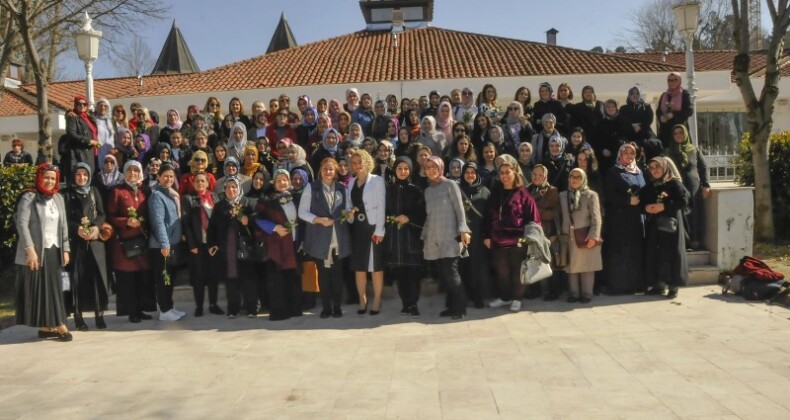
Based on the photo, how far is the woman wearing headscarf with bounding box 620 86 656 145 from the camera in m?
9.39

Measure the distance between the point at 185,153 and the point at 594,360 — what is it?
6.44m

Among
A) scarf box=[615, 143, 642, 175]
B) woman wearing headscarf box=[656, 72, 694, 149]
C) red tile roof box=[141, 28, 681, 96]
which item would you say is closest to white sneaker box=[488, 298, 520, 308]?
scarf box=[615, 143, 642, 175]

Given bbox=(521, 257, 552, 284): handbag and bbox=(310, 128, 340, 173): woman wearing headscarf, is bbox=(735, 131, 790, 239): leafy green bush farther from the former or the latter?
bbox=(310, 128, 340, 173): woman wearing headscarf

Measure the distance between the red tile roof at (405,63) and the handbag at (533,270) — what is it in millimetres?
15147

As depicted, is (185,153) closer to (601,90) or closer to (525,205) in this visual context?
(525,205)

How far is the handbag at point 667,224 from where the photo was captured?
8094mm

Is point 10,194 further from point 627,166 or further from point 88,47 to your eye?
point 627,166

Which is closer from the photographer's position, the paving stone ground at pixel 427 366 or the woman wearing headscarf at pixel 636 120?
the paving stone ground at pixel 427 366

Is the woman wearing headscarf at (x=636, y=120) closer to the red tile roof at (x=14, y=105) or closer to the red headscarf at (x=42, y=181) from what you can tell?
the red headscarf at (x=42, y=181)

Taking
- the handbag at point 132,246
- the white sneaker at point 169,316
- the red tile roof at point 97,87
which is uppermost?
the red tile roof at point 97,87

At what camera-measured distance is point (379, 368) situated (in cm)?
568

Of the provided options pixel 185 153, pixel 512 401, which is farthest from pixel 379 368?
pixel 185 153

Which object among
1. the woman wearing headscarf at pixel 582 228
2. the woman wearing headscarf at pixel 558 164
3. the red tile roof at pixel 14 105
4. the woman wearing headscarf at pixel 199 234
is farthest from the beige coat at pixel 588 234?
the red tile roof at pixel 14 105

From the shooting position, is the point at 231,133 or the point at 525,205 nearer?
the point at 525,205
